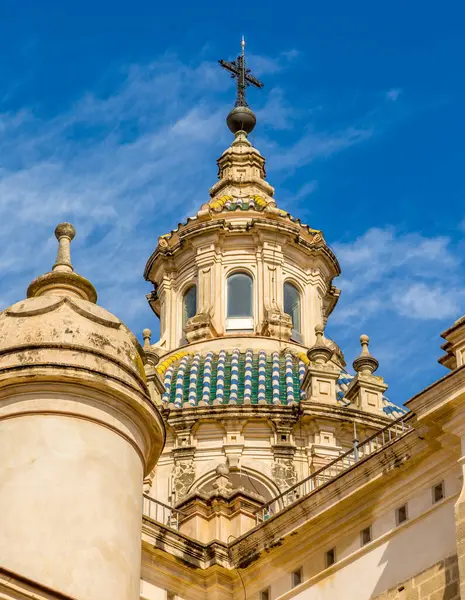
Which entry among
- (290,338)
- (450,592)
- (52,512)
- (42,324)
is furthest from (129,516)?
(290,338)

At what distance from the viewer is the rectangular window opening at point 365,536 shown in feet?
84.7

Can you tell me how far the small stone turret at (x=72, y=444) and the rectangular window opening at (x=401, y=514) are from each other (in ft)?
18.6

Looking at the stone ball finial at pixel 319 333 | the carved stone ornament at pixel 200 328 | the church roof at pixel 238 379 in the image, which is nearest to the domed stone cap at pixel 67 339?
the church roof at pixel 238 379

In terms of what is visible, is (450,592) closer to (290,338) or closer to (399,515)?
(399,515)

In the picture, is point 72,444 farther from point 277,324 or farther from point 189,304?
point 189,304

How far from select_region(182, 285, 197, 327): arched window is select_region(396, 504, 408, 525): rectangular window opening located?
29.3m

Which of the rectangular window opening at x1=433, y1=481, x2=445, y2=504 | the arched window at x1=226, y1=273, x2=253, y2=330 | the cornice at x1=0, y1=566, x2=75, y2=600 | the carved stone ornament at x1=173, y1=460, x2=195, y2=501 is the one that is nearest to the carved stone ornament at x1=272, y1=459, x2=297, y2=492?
the carved stone ornament at x1=173, y1=460, x2=195, y2=501

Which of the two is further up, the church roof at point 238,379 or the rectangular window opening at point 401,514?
the church roof at point 238,379

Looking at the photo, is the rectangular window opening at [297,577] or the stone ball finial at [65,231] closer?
the stone ball finial at [65,231]

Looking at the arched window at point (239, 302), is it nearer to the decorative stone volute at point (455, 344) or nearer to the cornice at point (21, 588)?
the decorative stone volute at point (455, 344)

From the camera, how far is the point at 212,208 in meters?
56.3

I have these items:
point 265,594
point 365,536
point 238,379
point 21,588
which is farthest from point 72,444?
point 238,379

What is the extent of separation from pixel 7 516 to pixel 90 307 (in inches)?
147

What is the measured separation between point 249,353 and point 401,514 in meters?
25.5
